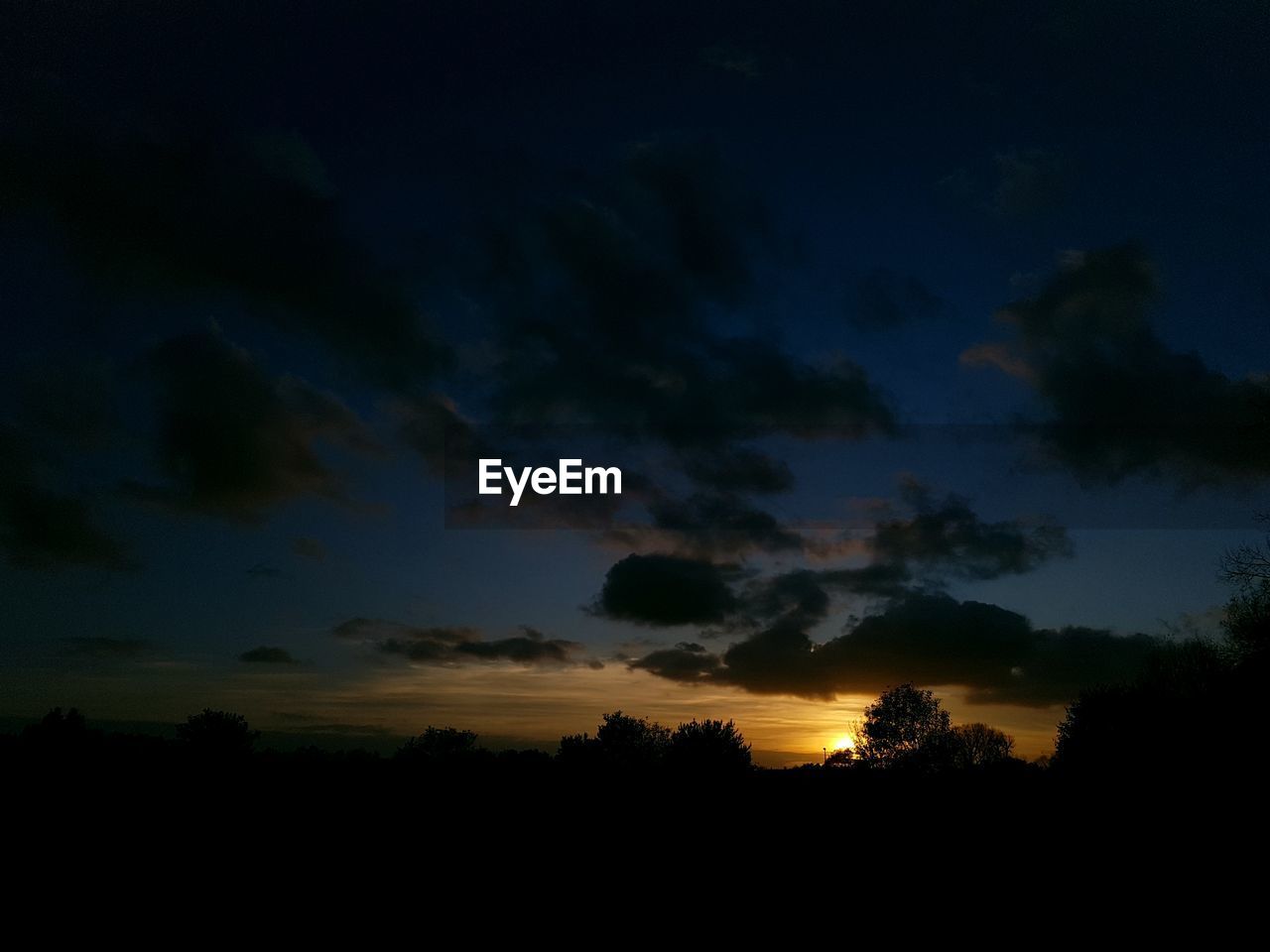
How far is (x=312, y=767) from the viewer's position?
22859 millimetres

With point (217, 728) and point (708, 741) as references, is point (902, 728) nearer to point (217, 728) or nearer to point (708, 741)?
point (708, 741)

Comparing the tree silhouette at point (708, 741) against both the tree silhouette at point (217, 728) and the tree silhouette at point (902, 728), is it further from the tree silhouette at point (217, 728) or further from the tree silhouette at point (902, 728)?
the tree silhouette at point (217, 728)

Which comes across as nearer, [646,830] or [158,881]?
[158,881]

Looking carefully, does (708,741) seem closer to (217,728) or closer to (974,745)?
(974,745)

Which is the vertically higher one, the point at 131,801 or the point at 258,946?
the point at 131,801

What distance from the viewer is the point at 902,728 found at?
7488 centimetres

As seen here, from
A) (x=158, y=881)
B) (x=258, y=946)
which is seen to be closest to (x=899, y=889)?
(x=258, y=946)

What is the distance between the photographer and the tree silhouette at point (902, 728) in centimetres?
7375

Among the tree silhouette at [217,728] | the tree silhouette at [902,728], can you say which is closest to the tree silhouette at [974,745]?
the tree silhouette at [902,728]

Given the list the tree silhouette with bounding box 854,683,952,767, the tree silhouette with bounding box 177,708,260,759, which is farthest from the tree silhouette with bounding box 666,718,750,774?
the tree silhouette with bounding box 177,708,260,759

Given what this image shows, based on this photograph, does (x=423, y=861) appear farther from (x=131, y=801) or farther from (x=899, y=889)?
A: (x=899, y=889)

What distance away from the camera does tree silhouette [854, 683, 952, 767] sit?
242 ft

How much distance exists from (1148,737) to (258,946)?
41.2 m

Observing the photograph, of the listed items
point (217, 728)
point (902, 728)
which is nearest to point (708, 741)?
point (902, 728)
